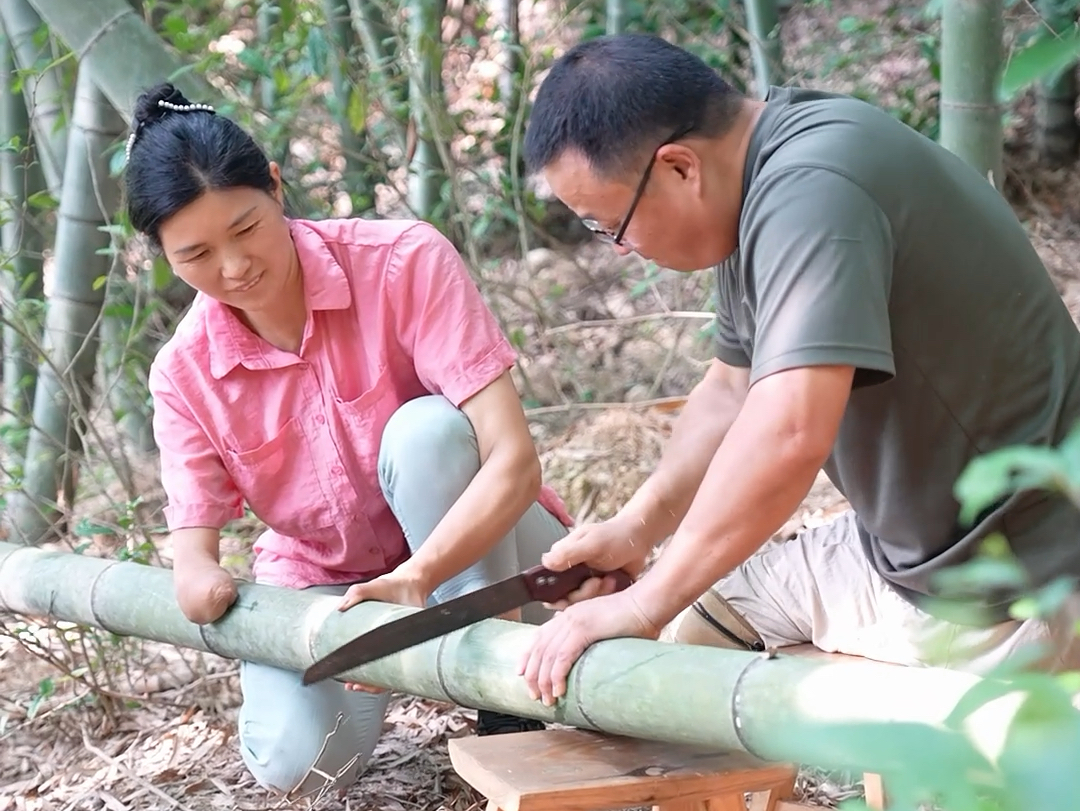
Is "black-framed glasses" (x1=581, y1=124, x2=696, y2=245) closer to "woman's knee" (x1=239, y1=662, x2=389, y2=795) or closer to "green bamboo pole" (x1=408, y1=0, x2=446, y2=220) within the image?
"woman's knee" (x1=239, y1=662, x2=389, y2=795)

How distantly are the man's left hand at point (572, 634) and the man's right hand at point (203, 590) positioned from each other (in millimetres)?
831

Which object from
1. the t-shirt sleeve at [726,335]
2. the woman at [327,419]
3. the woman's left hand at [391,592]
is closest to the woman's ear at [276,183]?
the woman at [327,419]

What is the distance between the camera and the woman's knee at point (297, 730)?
2.62 m

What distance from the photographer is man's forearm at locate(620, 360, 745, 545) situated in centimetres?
226

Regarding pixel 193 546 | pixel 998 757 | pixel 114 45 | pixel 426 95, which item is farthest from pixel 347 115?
pixel 998 757

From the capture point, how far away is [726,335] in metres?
2.37

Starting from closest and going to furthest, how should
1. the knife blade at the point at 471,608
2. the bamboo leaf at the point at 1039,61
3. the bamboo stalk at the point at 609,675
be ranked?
the bamboo leaf at the point at 1039,61
the bamboo stalk at the point at 609,675
the knife blade at the point at 471,608

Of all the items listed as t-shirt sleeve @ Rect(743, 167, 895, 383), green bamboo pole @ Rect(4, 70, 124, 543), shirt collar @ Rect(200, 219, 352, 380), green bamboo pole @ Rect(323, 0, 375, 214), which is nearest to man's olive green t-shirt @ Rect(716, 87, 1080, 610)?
t-shirt sleeve @ Rect(743, 167, 895, 383)

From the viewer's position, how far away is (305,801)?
270cm

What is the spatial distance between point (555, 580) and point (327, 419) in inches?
29.3

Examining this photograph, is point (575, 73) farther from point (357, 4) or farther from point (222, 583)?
point (357, 4)

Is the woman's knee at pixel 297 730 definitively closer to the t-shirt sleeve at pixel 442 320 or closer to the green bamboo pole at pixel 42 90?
the t-shirt sleeve at pixel 442 320

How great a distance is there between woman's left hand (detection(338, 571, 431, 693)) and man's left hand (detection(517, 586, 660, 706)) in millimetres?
414

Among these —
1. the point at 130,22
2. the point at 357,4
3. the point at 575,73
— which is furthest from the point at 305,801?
the point at 357,4
